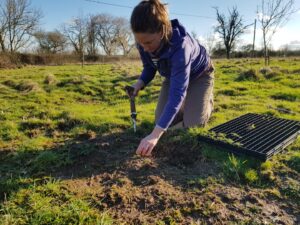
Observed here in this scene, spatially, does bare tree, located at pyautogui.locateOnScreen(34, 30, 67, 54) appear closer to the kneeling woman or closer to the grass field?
the grass field

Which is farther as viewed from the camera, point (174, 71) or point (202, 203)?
point (174, 71)

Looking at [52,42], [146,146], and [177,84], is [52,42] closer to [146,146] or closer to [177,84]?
[177,84]

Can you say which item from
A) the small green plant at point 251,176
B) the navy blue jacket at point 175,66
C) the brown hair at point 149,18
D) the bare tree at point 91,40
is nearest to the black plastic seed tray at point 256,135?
the small green plant at point 251,176

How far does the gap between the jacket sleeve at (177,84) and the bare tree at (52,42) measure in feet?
107

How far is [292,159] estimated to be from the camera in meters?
2.71

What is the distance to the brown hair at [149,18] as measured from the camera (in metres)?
2.04

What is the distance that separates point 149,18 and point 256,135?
180 centimetres

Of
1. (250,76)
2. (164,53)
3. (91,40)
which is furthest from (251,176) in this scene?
(91,40)

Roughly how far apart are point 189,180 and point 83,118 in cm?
218

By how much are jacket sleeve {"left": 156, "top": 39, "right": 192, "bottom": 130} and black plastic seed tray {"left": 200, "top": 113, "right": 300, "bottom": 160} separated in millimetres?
929

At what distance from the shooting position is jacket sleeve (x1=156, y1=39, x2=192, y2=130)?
6.67ft

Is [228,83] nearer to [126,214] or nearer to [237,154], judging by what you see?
[237,154]

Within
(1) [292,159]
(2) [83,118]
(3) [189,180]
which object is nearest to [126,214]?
(3) [189,180]

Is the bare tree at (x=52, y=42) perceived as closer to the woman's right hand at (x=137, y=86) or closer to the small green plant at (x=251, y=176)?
the woman's right hand at (x=137, y=86)
